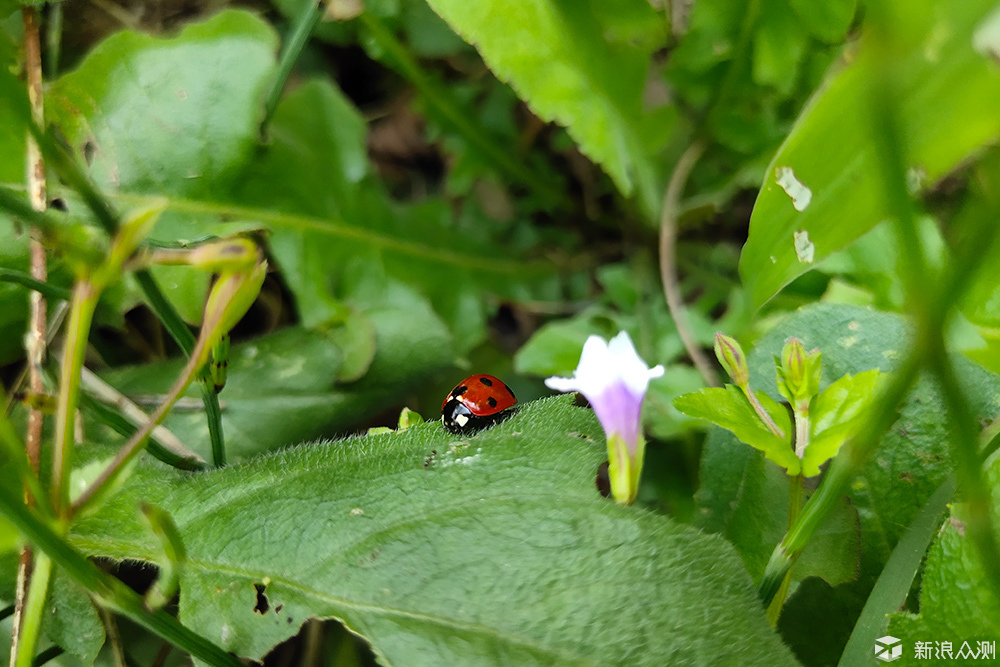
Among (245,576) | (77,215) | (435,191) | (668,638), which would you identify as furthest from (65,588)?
(435,191)

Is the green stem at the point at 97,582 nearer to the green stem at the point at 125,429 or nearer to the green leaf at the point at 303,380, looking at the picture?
the green stem at the point at 125,429

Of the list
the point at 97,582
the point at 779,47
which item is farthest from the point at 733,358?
the point at 779,47

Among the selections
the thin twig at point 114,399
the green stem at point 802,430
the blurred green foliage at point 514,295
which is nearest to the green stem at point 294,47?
the blurred green foliage at point 514,295

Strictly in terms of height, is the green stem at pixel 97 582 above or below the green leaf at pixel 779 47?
below

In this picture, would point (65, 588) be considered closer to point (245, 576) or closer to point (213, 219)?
point (245, 576)

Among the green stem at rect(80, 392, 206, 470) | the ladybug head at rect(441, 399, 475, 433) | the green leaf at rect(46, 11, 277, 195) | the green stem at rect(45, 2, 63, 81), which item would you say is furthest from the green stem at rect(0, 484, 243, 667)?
the green stem at rect(45, 2, 63, 81)

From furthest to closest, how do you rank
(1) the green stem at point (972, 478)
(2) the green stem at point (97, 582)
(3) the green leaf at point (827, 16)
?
(3) the green leaf at point (827, 16) < (2) the green stem at point (97, 582) < (1) the green stem at point (972, 478)
